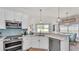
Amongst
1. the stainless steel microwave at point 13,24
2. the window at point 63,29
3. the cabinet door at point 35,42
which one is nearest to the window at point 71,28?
the window at point 63,29

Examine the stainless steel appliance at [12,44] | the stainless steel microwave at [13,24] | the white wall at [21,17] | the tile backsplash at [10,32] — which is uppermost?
the white wall at [21,17]

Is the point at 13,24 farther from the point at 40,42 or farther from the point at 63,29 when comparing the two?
the point at 63,29

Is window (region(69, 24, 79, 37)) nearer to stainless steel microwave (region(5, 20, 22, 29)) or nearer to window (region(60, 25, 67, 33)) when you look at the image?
window (region(60, 25, 67, 33))

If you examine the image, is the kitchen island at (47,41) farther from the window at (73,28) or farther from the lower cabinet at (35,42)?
the window at (73,28)

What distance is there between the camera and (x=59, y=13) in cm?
146

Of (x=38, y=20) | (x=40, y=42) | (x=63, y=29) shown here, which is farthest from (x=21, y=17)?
(x=63, y=29)

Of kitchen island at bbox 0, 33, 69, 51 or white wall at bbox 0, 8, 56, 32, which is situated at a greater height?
white wall at bbox 0, 8, 56, 32

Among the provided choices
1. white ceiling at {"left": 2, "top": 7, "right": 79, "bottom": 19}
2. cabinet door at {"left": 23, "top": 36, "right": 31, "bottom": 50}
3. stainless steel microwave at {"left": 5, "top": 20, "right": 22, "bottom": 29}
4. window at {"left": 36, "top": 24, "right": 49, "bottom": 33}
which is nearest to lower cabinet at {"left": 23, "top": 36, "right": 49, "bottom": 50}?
cabinet door at {"left": 23, "top": 36, "right": 31, "bottom": 50}

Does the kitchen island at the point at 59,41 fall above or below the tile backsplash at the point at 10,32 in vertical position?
below
